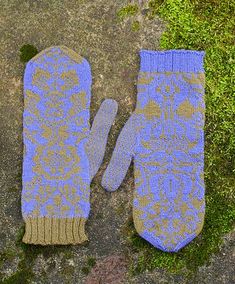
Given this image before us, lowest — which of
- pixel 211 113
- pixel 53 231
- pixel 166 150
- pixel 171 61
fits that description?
pixel 53 231

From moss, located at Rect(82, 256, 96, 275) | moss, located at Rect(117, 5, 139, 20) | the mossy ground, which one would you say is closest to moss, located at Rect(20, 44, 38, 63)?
moss, located at Rect(117, 5, 139, 20)

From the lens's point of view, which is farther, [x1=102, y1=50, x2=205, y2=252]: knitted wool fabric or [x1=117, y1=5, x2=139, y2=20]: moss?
[x1=117, y1=5, x2=139, y2=20]: moss

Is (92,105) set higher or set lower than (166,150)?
higher

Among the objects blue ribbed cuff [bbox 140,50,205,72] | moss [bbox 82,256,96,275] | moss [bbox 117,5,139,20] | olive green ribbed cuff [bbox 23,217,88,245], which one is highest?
moss [bbox 117,5,139,20]

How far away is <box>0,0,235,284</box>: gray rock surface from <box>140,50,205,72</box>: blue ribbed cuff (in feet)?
0.15

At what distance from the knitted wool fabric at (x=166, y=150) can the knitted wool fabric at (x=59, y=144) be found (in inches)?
4.3

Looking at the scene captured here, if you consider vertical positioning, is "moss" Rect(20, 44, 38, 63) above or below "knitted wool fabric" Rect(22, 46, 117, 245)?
above

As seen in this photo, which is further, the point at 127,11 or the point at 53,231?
the point at 127,11

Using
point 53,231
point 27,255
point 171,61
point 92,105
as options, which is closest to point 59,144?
point 92,105

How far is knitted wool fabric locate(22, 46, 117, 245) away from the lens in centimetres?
262

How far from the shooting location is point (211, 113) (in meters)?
2.71

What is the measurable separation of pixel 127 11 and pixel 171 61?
0.29 m

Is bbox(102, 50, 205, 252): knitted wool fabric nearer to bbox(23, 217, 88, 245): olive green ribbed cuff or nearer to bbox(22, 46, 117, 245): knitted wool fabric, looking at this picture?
bbox(22, 46, 117, 245): knitted wool fabric

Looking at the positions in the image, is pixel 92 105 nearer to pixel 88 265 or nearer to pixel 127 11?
pixel 127 11
